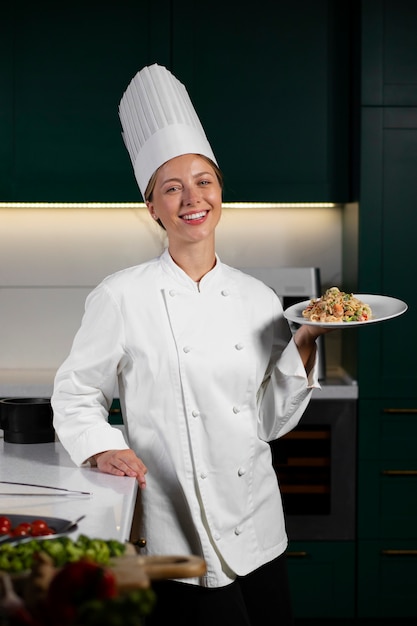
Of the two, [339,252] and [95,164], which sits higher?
[95,164]

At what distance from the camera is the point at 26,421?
200 cm

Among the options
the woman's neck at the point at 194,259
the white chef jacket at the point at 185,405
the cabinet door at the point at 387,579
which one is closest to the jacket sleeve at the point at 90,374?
the white chef jacket at the point at 185,405

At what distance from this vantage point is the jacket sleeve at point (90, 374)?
1755mm

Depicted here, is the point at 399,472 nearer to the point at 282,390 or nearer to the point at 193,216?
the point at 282,390

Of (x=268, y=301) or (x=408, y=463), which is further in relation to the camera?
(x=408, y=463)

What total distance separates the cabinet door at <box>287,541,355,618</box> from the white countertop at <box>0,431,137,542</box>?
1561 mm

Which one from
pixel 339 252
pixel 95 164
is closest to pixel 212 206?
pixel 95 164

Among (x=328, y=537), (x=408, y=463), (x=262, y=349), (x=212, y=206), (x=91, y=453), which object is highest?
(x=212, y=206)

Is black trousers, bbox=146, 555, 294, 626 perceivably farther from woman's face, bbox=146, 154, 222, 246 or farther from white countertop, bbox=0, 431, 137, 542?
woman's face, bbox=146, 154, 222, 246

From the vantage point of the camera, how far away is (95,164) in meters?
3.47

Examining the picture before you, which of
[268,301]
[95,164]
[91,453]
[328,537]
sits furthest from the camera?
[95,164]

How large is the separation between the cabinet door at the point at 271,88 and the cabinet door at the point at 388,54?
0.63 ft

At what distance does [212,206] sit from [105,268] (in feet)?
6.71

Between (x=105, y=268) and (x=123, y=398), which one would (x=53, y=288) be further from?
(x=123, y=398)
